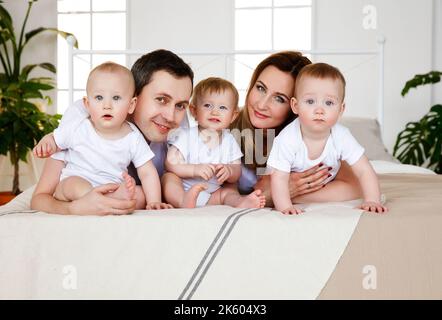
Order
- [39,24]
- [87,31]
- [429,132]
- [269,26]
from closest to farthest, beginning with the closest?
[429,132], [269,26], [87,31], [39,24]

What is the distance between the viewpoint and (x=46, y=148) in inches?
55.1

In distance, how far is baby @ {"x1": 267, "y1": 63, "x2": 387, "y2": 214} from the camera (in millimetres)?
1354

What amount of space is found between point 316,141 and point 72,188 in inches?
20.7

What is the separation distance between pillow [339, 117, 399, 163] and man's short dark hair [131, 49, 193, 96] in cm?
163

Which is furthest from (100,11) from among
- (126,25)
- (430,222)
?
(430,222)

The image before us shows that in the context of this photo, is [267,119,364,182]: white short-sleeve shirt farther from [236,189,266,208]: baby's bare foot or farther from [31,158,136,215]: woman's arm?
[31,158,136,215]: woman's arm

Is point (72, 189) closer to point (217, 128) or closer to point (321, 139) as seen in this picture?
point (217, 128)

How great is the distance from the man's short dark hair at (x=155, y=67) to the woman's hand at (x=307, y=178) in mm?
348

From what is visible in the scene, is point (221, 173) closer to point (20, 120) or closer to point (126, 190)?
point (126, 190)

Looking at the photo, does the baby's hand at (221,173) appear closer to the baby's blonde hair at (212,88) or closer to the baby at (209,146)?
the baby at (209,146)

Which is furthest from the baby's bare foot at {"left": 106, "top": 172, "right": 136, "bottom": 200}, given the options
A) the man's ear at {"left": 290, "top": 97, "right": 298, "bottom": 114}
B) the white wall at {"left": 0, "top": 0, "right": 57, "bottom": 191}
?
the white wall at {"left": 0, "top": 0, "right": 57, "bottom": 191}

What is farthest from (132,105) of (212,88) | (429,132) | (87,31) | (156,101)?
(87,31)

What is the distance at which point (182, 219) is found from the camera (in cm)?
118
